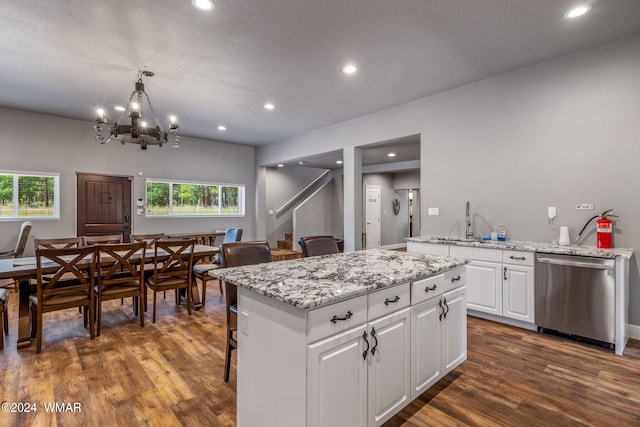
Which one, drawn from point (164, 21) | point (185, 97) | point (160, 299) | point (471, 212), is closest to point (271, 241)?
point (160, 299)

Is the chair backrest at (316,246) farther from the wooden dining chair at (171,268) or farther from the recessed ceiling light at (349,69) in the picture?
the recessed ceiling light at (349,69)

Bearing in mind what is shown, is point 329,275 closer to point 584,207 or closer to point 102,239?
point 584,207

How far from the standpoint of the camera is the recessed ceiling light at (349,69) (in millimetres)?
3629

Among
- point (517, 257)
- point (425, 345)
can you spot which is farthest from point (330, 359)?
point (517, 257)

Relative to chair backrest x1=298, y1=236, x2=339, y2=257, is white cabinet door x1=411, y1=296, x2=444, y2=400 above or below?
below

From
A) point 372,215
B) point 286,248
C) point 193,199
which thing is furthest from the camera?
point 372,215

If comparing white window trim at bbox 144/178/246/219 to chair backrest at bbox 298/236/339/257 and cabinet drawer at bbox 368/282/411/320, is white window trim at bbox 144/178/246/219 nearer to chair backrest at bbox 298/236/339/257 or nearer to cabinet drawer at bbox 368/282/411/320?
chair backrest at bbox 298/236/339/257

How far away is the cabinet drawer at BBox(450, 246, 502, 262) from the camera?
3.34 meters

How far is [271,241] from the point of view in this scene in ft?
29.1

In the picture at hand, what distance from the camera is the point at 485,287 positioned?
343 centimetres

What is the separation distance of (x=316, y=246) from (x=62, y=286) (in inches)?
104

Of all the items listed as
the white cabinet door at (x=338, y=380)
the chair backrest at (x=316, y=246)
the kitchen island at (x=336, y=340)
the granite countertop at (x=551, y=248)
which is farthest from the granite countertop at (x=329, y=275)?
the granite countertop at (x=551, y=248)

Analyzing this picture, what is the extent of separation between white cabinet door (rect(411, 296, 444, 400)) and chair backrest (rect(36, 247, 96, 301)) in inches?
114

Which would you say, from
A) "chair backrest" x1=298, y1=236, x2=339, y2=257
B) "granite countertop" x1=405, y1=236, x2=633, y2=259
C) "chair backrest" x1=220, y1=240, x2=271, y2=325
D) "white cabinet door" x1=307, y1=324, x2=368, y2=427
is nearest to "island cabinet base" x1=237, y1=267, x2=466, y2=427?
"white cabinet door" x1=307, y1=324, x2=368, y2=427
